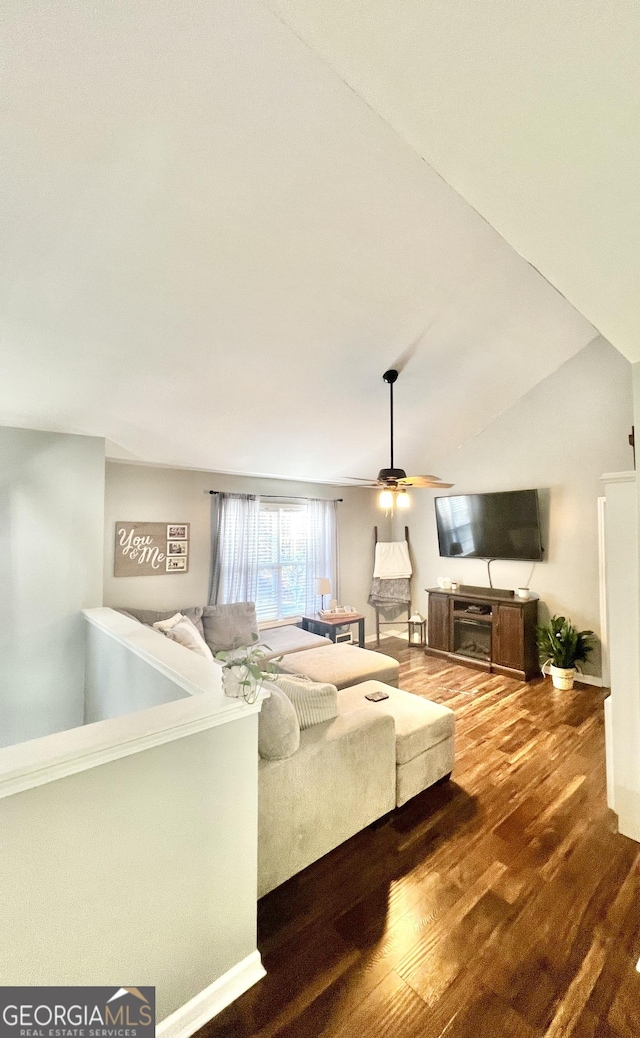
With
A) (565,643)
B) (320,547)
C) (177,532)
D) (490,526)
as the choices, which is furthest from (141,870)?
(490,526)

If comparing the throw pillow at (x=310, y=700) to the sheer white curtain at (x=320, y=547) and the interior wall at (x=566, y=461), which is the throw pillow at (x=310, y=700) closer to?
the sheer white curtain at (x=320, y=547)

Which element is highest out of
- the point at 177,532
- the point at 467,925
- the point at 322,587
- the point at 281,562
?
the point at 177,532

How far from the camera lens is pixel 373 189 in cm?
188

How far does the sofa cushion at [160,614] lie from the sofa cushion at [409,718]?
2020 mm

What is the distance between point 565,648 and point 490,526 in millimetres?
1570

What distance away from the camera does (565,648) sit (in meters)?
4.33

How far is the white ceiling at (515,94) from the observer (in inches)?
28.6

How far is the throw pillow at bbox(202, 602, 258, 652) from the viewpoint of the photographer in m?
4.34

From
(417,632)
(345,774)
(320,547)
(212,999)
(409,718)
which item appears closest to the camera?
(212,999)

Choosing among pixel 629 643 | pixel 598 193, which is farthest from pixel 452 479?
pixel 598 193

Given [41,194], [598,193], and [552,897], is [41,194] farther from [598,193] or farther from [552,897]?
[552,897]

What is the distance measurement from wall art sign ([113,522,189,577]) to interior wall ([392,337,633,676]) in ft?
12.2

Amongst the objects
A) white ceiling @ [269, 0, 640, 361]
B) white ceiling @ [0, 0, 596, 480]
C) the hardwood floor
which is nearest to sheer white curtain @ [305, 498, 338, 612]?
white ceiling @ [0, 0, 596, 480]

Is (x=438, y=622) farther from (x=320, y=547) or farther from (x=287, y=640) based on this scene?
(x=287, y=640)
